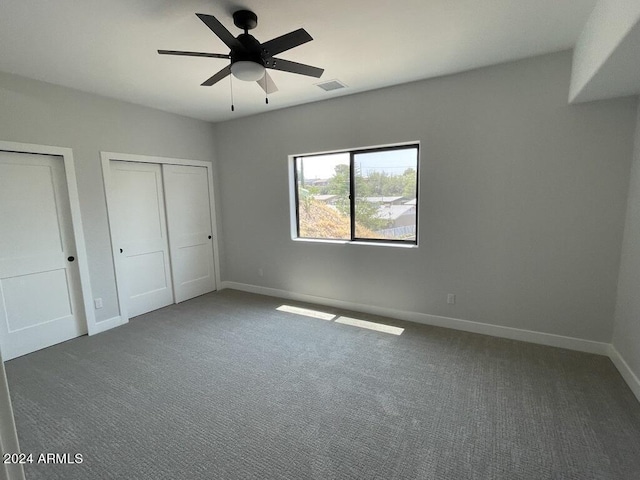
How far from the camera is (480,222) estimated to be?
123 inches

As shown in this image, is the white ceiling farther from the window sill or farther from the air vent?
the window sill

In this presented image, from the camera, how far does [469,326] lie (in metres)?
3.31

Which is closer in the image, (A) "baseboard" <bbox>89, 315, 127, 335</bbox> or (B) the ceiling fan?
(B) the ceiling fan

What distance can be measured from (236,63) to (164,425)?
2530 millimetres

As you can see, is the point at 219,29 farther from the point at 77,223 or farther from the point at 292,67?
the point at 77,223

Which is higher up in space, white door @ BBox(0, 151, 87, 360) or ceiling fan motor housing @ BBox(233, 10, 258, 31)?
ceiling fan motor housing @ BBox(233, 10, 258, 31)

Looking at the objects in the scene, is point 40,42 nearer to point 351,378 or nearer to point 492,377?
point 351,378

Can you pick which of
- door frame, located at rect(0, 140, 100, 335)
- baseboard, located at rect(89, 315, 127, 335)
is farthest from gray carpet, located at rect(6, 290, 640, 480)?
door frame, located at rect(0, 140, 100, 335)

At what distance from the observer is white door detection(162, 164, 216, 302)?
440 centimetres

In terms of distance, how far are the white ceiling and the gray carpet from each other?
2.75m

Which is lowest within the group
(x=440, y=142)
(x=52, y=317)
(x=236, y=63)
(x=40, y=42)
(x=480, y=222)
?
(x=52, y=317)

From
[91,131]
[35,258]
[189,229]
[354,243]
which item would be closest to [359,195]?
[354,243]

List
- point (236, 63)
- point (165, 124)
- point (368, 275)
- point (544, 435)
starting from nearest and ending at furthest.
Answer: point (544, 435) → point (236, 63) → point (368, 275) → point (165, 124)

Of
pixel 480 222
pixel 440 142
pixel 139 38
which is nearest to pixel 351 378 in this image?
pixel 480 222
